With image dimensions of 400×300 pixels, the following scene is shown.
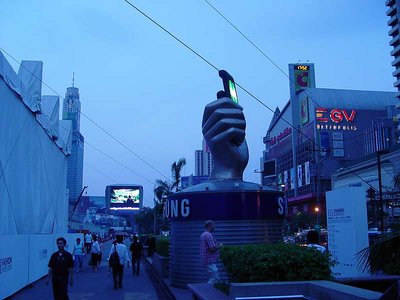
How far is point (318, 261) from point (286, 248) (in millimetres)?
560

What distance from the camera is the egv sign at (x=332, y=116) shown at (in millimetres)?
82125

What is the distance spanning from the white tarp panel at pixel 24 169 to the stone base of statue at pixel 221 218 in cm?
562

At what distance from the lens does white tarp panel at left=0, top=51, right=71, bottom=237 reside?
1414 centimetres

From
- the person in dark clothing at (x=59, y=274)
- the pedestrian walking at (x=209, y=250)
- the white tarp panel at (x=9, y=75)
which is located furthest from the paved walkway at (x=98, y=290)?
the white tarp panel at (x=9, y=75)

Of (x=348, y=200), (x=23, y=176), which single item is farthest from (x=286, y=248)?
(x=23, y=176)

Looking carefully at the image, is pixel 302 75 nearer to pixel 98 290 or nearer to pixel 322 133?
pixel 322 133

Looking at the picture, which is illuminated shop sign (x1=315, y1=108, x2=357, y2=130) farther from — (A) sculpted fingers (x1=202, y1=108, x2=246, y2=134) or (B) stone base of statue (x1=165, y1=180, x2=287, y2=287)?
(B) stone base of statue (x1=165, y1=180, x2=287, y2=287)

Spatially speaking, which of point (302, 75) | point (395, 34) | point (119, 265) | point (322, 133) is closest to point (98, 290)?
point (119, 265)

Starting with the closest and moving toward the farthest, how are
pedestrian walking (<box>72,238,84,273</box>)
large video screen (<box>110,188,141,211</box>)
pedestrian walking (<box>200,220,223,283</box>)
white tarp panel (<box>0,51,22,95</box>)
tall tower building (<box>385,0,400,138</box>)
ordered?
pedestrian walking (<box>200,220,223,283</box>), white tarp panel (<box>0,51,22,95</box>), pedestrian walking (<box>72,238,84,273</box>), tall tower building (<box>385,0,400,138</box>), large video screen (<box>110,188,141,211</box>)

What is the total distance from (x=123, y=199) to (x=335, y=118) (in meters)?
40.9

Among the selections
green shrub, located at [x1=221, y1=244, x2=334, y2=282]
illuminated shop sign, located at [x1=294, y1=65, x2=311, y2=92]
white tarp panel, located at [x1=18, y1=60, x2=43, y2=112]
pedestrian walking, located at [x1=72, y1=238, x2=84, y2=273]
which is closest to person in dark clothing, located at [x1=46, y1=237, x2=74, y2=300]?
green shrub, located at [x1=221, y1=244, x2=334, y2=282]

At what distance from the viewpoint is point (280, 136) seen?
101 m

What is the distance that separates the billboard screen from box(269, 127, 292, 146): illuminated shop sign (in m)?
39.2

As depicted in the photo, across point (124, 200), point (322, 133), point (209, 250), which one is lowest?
point (209, 250)
